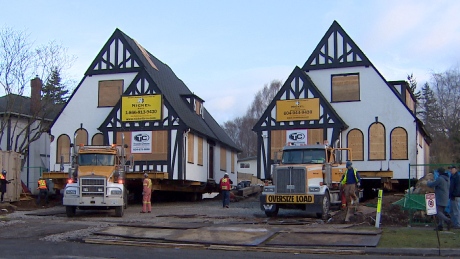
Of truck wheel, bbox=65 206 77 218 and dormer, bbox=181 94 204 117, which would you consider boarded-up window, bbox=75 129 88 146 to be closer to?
dormer, bbox=181 94 204 117

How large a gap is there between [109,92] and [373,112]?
15690mm

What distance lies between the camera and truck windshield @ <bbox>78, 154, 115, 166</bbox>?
22.9m

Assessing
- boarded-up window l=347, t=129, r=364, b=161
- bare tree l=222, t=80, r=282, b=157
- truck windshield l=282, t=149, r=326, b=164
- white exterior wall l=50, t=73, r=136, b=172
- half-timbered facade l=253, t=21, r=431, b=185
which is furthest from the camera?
bare tree l=222, t=80, r=282, b=157

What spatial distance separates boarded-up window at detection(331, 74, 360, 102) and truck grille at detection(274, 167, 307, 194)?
13.1 m

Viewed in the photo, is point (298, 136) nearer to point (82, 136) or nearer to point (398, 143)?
point (398, 143)

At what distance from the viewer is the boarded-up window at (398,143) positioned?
99.4 ft

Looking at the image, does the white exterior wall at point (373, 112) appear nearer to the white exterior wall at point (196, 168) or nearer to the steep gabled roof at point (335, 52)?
the steep gabled roof at point (335, 52)

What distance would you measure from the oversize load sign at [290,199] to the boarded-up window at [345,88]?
1349cm

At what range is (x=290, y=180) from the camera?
2003 centimetres

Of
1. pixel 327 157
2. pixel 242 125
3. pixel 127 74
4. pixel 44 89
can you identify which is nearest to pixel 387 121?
pixel 327 157

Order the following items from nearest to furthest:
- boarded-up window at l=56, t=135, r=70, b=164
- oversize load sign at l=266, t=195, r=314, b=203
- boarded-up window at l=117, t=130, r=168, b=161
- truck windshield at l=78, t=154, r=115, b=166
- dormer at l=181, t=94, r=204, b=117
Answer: oversize load sign at l=266, t=195, r=314, b=203 < truck windshield at l=78, t=154, r=115, b=166 < boarded-up window at l=117, t=130, r=168, b=161 < boarded-up window at l=56, t=135, r=70, b=164 < dormer at l=181, t=94, r=204, b=117

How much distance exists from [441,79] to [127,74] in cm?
3972

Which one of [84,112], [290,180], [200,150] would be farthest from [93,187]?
[200,150]

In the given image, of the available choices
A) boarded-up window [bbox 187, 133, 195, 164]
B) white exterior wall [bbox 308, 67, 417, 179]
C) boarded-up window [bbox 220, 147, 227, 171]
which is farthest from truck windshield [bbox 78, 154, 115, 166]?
boarded-up window [bbox 220, 147, 227, 171]
